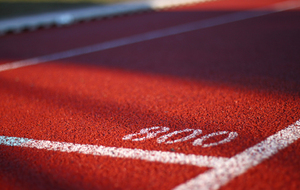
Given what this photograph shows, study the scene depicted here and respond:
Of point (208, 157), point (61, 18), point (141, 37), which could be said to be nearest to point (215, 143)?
point (208, 157)

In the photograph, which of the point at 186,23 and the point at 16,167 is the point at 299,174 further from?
the point at 186,23

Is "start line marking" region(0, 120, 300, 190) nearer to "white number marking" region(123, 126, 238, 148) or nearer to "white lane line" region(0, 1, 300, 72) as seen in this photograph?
"white number marking" region(123, 126, 238, 148)

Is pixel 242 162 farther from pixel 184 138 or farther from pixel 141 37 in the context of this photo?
pixel 141 37

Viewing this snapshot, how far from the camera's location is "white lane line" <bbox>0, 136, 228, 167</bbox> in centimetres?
189

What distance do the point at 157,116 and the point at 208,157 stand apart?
83 cm

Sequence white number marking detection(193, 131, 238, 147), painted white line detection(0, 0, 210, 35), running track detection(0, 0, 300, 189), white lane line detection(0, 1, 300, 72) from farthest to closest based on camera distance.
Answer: painted white line detection(0, 0, 210, 35) → white lane line detection(0, 1, 300, 72) → white number marking detection(193, 131, 238, 147) → running track detection(0, 0, 300, 189)

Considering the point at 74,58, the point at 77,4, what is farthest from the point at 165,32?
the point at 77,4

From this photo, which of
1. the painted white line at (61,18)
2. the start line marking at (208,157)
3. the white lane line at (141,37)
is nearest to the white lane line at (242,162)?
the start line marking at (208,157)

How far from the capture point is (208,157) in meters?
1.92

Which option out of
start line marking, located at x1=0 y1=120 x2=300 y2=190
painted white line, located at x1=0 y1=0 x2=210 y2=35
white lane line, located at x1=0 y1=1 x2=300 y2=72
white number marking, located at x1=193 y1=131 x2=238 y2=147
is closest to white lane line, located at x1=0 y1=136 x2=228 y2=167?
start line marking, located at x1=0 y1=120 x2=300 y2=190

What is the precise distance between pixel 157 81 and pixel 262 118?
1.54 metres

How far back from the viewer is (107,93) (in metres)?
3.38

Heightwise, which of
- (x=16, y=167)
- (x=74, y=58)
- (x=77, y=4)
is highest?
(x=77, y=4)

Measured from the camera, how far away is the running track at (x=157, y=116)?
71.7 inches
